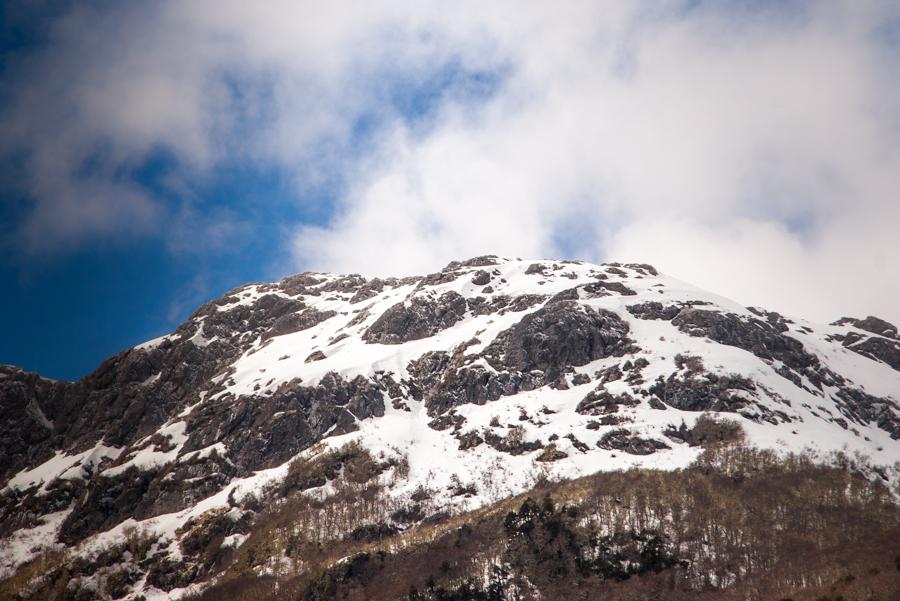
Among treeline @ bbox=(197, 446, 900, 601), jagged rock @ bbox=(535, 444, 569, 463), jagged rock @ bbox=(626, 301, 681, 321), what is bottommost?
treeline @ bbox=(197, 446, 900, 601)

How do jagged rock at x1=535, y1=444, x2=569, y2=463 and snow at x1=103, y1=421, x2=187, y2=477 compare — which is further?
snow at x1=103, y1=421, x2=187, y2=477

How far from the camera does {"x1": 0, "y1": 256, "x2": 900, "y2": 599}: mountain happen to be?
398 feet

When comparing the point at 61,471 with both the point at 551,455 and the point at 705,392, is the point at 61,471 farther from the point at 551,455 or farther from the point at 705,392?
the point at 705,392

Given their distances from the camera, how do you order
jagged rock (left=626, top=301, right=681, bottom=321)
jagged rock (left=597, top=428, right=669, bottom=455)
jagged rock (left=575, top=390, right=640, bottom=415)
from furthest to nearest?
jagged rock (left=626, top=301, right=681, bottom=321) < jagged rock (left=575, top=390, right=640, bottom=415) < jagged rock (left=597, top=428, right=669, bottom=455)

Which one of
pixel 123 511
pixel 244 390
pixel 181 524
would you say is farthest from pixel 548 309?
pixel 123 511

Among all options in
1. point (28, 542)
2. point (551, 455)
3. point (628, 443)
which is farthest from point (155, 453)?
point (628, 443)

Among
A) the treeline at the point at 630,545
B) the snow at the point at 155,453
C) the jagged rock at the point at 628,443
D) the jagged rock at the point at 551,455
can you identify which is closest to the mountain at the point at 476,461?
the jagged rock at the point at 628,443

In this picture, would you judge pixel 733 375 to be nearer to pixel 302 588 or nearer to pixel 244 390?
pixel 302 588

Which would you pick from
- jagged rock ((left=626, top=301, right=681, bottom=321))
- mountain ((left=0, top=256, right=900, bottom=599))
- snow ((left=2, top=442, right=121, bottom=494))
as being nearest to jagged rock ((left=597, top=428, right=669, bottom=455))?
A: mountain ((left=0, top=256, right=900, bottom=599))

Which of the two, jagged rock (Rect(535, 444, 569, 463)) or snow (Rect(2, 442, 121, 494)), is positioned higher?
snow (Rect(2, 442, 121, 494))

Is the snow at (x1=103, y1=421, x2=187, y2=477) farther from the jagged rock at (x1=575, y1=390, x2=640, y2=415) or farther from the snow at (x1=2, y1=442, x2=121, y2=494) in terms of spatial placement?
the jagged rock at (x1=575, y1=390, x2=640, y2=415)

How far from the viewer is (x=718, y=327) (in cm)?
18625

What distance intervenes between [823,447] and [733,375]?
94.3 ft

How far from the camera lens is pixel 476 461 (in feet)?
496
